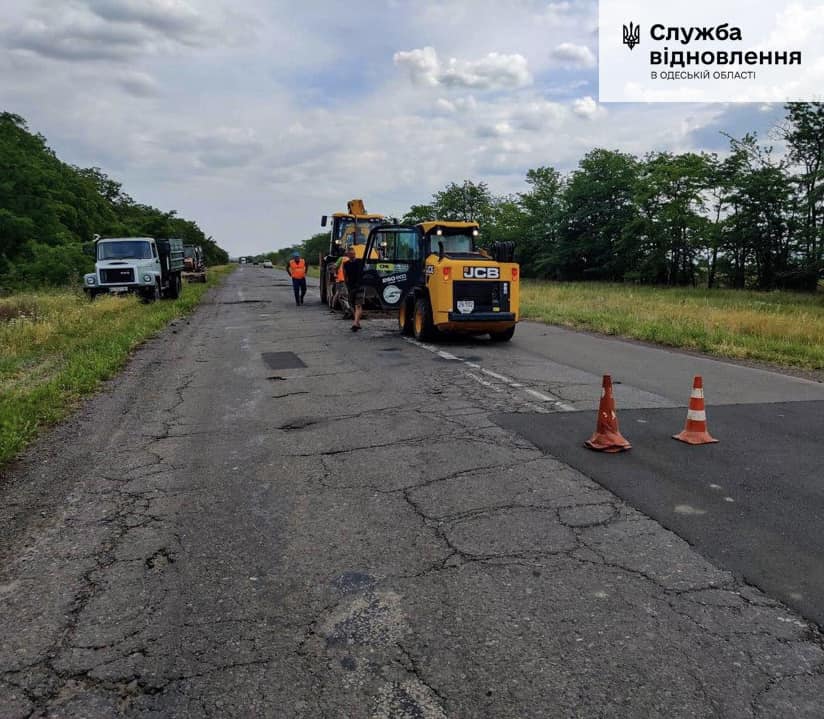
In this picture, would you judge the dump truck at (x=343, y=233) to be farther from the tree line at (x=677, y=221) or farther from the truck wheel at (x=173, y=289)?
the tree line at (x=677, y=221)

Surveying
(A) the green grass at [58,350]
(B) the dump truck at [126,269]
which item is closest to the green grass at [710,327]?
(A) the green grass at [58,350]

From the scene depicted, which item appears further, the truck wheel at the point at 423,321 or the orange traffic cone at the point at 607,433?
the truck wheel at the point at 423,321

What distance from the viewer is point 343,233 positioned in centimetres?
2297

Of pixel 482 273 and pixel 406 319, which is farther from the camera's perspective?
pixel 406 319

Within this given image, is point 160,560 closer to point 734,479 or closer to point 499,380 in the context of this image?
point 734,479

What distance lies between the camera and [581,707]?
2.60m

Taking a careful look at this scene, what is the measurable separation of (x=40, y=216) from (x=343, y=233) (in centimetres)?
3017

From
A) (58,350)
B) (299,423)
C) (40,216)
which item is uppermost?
(40,216)

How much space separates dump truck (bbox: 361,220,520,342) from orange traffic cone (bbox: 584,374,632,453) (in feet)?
23.0

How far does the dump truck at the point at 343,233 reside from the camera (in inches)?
854

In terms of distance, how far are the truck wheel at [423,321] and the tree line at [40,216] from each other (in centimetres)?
1528

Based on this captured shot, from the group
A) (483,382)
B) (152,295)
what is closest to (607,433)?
(483,382)

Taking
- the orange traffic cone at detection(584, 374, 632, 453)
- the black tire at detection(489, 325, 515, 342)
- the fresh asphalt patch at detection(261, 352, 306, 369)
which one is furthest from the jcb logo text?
the orange traffic cone at detection(584, 374, 632, 453)

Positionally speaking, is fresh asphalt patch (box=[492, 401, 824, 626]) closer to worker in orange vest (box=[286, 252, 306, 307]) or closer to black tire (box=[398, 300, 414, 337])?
black tire (box=[398, 300, 414, 337])
